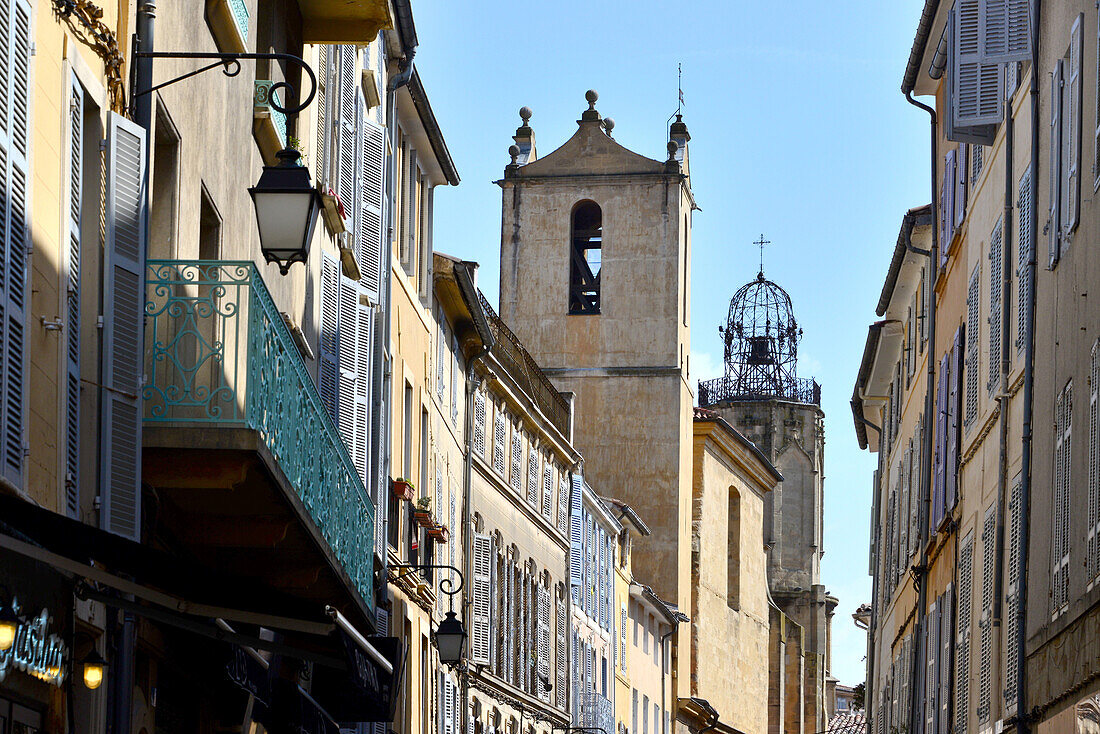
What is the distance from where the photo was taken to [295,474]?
491 inches

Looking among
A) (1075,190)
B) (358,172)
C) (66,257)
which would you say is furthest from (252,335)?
(358,172)

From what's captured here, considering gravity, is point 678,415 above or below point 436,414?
above

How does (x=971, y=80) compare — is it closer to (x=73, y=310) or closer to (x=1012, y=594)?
(x=1012, y=594)

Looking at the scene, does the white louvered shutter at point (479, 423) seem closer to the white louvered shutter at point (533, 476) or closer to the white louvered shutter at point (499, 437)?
the white louvered shutter at point (499, 437)

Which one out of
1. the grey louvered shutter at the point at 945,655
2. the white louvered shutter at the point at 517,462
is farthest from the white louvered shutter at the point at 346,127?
the white louvered shutter at the point at 517,462

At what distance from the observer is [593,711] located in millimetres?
41719

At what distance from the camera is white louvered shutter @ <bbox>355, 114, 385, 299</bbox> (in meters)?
20.2

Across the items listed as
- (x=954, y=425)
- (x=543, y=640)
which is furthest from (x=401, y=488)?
(x=543, y=640)

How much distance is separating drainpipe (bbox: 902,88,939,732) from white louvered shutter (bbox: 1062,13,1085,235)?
30.3 feet

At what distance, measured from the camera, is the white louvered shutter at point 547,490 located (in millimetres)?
38312

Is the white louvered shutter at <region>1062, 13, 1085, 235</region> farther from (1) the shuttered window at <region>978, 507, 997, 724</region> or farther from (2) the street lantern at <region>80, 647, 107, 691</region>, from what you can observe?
(2) the street lantern at <region>80, 647, 107, 691</region>

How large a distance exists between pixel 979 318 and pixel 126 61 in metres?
11.2

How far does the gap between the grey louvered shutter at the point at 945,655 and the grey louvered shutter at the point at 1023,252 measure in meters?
4.50

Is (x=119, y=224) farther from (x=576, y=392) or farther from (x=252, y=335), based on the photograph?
(x=576, y=392)
